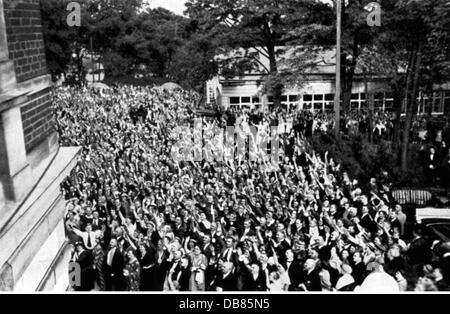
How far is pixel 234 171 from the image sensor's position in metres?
11.8

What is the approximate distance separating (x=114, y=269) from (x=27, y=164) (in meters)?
3.73

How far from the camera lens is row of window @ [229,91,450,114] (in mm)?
27016

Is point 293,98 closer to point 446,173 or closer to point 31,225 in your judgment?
point 446,173

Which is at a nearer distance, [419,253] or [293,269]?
[293,269]

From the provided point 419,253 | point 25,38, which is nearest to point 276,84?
point 419,253

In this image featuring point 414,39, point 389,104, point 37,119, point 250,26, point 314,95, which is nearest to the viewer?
point 37,119

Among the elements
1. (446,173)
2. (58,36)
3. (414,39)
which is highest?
(58,36)

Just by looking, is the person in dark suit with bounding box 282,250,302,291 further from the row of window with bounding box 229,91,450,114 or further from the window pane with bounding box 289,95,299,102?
the window pane with bounding box 289,95,299,102

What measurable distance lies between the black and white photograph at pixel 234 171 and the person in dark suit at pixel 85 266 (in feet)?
0.30

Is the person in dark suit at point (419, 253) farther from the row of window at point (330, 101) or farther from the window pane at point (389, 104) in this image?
the window pane at point (389, 104)

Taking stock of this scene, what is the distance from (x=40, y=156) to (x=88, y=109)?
17.2m

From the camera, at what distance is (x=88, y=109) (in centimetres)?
2078
